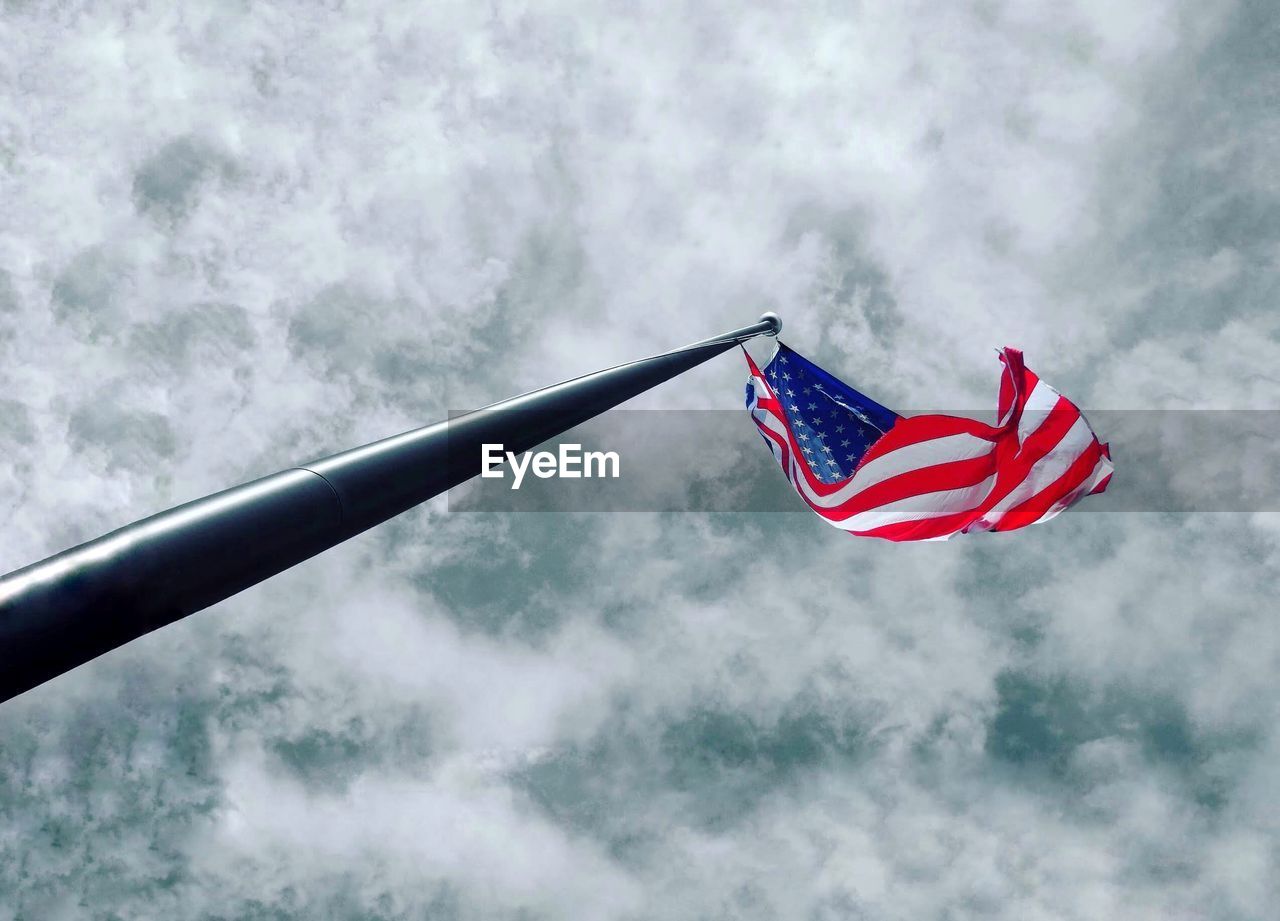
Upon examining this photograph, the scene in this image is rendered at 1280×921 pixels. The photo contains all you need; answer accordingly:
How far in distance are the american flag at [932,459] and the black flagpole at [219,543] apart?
11448 mm

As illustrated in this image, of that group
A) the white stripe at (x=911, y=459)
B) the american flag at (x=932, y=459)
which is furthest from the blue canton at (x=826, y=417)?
the white stripe at (x=911, y=459)

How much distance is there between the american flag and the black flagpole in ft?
37.6

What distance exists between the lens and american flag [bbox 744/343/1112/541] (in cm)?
1931

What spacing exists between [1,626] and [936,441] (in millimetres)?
18023

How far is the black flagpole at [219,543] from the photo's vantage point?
634 centimetres

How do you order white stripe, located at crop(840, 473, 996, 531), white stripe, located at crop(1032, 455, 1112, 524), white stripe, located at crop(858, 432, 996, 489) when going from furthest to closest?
white stripe, located at crop(858, 432, 996, 489) < white stripe, located at crop(840, 473, 996, 531) < white stripe, located at crop(1032, 455, 1112, 524)

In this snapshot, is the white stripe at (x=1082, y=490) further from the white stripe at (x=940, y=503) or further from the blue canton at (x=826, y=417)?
the blue canton at (x=826, y=417)

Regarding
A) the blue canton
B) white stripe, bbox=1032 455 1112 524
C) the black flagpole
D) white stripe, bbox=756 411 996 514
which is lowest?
the black flagpole

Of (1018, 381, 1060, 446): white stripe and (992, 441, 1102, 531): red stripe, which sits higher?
(1018, 381, 1060, 446): white stripe

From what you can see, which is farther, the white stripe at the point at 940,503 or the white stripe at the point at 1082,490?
the white stripe at the point at 940,503

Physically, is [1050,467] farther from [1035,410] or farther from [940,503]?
[940,503]

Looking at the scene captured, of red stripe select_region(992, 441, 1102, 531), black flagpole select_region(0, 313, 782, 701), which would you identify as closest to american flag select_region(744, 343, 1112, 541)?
red stripe select_region(992, 441, 1102, 531)

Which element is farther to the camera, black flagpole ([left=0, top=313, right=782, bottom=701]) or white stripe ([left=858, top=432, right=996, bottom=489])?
white stripe ([left=858, top=432, right=996, bottom=489])

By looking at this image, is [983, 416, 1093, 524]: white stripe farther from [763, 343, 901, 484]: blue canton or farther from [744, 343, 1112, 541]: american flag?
[763, 343, 901, 484]: blue canton
